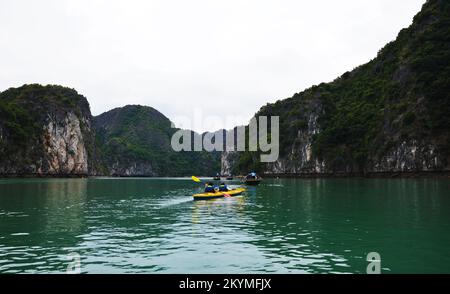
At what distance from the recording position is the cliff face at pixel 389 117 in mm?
120938

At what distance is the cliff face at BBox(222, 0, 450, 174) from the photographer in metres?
121

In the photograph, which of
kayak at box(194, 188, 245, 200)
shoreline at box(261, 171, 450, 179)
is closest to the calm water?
kayak at box(194, 188, 245, 200)

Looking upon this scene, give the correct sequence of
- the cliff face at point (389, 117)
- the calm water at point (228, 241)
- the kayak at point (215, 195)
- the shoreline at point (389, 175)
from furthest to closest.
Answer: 1. the cliff face at point (389, 117)
2. the shoreline at point (389, 175)
3. the kayak at point (215, 195)
4. the calm water at point (228, 241)

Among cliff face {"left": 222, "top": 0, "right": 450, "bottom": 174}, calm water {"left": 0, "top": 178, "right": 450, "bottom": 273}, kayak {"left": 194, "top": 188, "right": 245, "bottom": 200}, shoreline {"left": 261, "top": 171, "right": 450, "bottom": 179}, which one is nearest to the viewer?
calm water {"left": 0, "top": 178, "right": 450, "bottom": 273}

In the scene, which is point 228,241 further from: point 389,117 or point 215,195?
point 389,117

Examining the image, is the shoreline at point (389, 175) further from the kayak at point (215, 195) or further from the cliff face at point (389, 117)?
the kayak at point (215, 195)

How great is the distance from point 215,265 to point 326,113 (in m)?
176

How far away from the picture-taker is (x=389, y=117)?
137 meters

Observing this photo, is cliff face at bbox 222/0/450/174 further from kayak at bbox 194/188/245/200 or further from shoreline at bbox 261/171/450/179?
kayak at bbox 194/188/245/200

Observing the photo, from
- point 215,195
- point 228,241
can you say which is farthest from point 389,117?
point 228,241

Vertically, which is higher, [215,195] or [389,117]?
[389,117]

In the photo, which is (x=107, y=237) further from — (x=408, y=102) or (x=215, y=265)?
(x=408, y=102)

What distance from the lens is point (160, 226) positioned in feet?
91.1

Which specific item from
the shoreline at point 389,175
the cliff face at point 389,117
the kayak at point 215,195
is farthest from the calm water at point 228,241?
the cliff face at point 389,117
